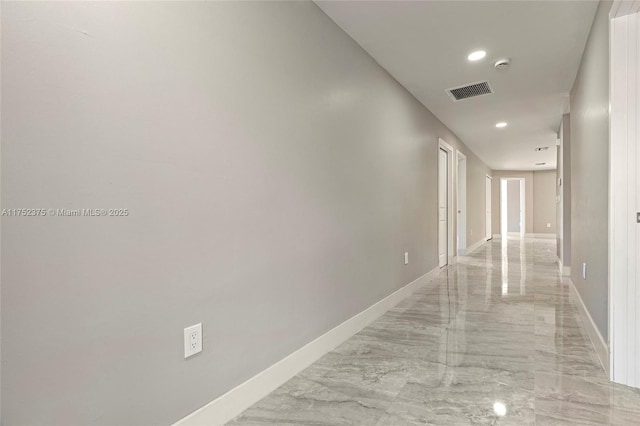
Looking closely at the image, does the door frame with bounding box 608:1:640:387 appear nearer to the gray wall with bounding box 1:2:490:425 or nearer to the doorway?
the gray wall with bounding box 1:2:490:425

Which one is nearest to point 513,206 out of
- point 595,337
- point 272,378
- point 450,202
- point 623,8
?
point 450,202

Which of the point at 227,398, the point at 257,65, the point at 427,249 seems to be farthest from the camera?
the point at 427,249

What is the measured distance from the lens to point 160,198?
1324 millimetres

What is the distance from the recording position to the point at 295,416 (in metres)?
1.62

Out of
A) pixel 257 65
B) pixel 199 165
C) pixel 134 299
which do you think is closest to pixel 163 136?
pixel 199 165

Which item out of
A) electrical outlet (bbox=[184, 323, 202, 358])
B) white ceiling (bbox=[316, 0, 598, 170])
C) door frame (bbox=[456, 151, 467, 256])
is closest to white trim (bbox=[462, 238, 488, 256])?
door frame (bbox=[456, 151, 467, 256])

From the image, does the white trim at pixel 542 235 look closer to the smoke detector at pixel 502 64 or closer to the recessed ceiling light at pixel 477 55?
the smoke detector at pixel 502 64

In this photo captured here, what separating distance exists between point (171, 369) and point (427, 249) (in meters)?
3.88

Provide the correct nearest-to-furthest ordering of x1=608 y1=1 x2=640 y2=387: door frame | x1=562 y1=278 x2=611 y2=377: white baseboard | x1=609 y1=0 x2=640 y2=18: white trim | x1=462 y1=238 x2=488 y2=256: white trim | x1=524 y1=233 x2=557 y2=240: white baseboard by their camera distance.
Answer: x1=609 y1=0 x2=640 y2=18: white trim < x1=608 y1=1 x2=640 y2=387: door frame < x1=562 y1=278 x2=611 y2=377: white baseboard < x1=462 y1=238 x2=488 y2=256: white trim < x1=524 y1=233 x2=557 y2=240: white baseboard

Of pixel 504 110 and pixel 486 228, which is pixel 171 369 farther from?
pixel 486 228

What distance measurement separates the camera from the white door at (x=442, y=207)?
553cm

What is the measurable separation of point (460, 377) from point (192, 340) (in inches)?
56.2

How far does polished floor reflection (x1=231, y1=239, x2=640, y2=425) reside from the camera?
1611 millimetres

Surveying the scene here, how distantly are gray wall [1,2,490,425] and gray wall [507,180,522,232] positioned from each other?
13.5 meters
